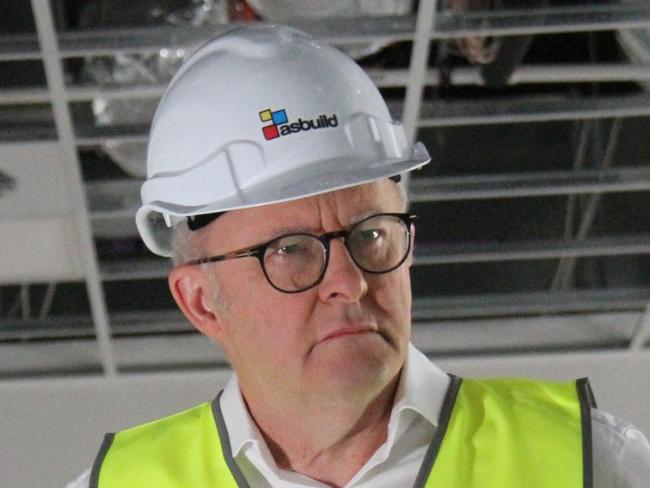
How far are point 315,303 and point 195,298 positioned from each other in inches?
7.3

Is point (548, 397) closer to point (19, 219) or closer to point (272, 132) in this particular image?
point (272, 132)

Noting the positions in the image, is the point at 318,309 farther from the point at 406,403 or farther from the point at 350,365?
the point at 406,403

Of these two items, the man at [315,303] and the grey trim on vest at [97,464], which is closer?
the man at [315,303]

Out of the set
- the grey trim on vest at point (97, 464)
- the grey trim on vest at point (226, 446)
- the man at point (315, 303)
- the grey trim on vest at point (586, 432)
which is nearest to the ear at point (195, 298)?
the man at point (315, 303)

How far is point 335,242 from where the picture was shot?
948 mm

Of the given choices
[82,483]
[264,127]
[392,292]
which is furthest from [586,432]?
[82,483]

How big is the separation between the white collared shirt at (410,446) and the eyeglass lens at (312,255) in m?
0.16

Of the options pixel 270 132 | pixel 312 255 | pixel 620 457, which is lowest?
pixel 620 457

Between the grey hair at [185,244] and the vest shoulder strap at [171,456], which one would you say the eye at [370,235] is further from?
the vest shoulder strap at [171,456]

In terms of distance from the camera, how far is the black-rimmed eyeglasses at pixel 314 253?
95cm

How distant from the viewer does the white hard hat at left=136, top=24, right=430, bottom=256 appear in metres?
1.00

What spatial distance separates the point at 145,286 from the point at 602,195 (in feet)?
3.36

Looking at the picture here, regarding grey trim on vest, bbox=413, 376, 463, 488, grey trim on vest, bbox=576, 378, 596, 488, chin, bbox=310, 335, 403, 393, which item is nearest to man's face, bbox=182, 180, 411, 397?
chin, bbox=310, 335, 403, 393

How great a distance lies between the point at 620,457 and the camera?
992 millimetres
